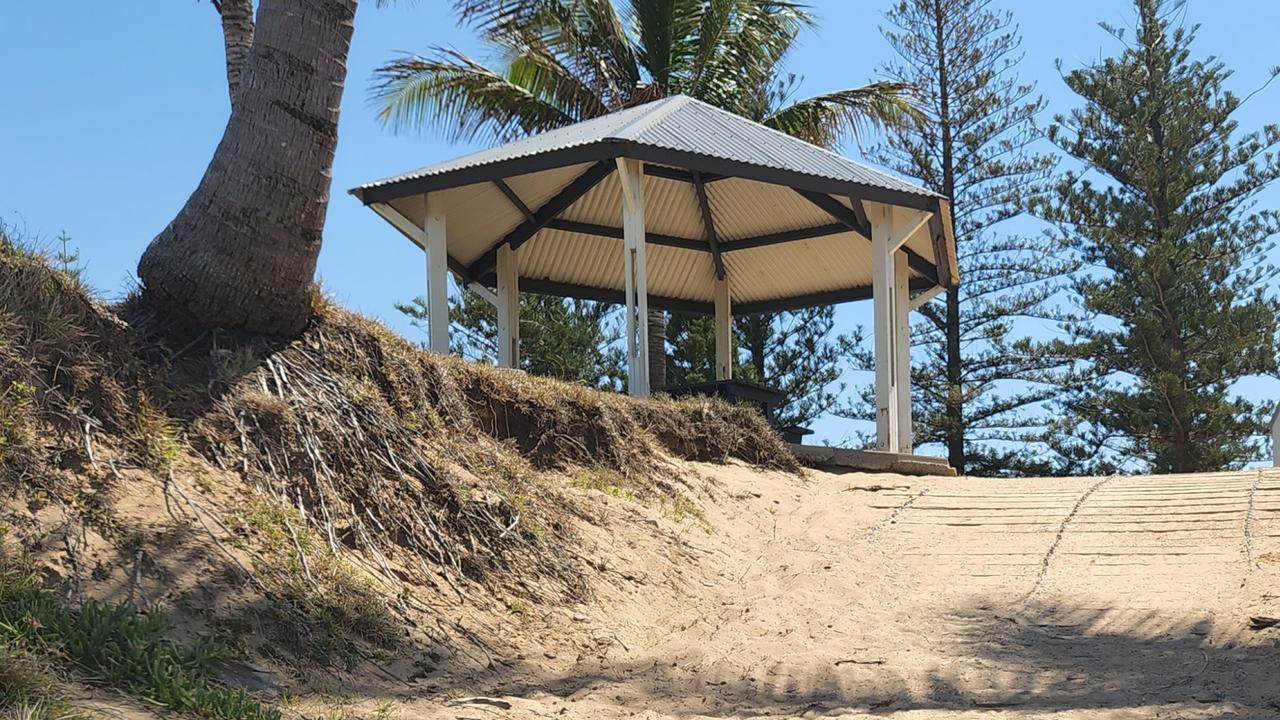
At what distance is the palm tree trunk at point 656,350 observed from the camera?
18141mm

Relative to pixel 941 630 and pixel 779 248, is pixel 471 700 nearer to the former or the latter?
pixel 941 630

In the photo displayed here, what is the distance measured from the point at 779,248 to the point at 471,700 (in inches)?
462

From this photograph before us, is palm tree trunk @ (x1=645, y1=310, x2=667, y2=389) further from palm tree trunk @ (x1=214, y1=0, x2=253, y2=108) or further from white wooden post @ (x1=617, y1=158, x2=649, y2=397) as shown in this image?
palm tree trunk @ (x1=214, y1=0, x2=253, y2=108)

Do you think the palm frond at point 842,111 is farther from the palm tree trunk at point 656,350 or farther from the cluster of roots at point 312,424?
the cluster of roots at point 312,424

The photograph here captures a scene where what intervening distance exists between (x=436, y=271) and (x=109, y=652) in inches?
→ 334

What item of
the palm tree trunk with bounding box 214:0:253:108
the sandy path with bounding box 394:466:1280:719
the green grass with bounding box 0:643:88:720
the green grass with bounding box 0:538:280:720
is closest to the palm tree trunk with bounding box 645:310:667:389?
the sandy path with bounding box 394:466:1280:719

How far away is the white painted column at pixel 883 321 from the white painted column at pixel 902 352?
2.20 feet

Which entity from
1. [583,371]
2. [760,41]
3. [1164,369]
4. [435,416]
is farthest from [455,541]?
[1164,369]

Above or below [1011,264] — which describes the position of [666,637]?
below

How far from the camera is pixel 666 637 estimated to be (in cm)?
697

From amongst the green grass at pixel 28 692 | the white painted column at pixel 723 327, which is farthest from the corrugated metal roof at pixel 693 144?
the green grass at pixel 28 692

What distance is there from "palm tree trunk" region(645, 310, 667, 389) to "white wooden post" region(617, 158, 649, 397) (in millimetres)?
5732

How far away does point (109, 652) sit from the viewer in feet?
14.4

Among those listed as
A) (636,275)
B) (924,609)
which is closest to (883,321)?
(636,275)
